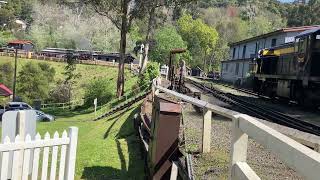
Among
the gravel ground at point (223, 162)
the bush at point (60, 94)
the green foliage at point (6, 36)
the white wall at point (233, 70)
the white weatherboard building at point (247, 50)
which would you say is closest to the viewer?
the gravel ground at point (223, 162)

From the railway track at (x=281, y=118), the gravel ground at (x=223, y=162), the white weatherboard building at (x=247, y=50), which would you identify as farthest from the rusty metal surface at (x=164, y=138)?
the white weatherboard building at (x=247, y=50)

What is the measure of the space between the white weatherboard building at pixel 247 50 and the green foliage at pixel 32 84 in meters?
25.3

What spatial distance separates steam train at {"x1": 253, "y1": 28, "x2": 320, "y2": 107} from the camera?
2016 centimetres

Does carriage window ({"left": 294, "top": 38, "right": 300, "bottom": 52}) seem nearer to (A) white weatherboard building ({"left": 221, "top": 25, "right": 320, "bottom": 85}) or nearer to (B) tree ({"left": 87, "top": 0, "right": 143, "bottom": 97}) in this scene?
(B) tree ({"left": 87, "top": 0, "right": 143, "bottom": 97})

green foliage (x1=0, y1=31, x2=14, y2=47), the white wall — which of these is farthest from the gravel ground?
green foliage (x1=0, y1=31, x2=14, y2=47)

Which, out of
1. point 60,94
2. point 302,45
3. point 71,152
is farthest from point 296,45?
point 60,94

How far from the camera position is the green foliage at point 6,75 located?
7506 centimetres

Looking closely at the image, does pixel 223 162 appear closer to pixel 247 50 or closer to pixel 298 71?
pixel 298 71

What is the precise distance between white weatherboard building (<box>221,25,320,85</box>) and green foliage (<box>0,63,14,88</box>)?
106ft

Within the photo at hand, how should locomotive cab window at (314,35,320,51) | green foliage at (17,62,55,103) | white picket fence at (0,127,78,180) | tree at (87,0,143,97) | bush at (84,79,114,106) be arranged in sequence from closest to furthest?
white picket fence at (0,127,78,180)
locomotive cab window at (314,35,320,51)
tree at (87,0,143,97)
bush at (84,79,114,106)
green foliage at (17,62,55,103)

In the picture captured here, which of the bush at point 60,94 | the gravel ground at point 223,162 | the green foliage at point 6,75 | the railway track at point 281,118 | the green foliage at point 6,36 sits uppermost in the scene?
the green foliage at point 6,36

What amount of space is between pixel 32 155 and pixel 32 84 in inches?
2537

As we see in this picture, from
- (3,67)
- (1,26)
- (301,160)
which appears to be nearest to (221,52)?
(3,67)

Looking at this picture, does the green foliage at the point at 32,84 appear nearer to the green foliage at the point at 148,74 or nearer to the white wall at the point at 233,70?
the white wall at the point at 233,70
